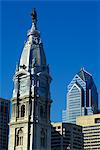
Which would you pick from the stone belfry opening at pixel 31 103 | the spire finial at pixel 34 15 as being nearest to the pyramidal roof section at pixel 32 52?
the stone belfry opening at pixel 31 103

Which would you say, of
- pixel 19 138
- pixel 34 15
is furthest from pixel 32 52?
pixel 19 138

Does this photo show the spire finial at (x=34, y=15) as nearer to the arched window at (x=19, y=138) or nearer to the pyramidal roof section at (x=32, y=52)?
the pyramidal roof section at (x=32, y=52)

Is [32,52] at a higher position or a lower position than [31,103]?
higher

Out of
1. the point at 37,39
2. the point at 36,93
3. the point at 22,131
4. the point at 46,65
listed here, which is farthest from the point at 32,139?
the point at 37,39

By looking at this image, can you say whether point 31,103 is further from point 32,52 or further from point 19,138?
point 32,52

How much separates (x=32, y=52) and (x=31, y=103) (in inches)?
450

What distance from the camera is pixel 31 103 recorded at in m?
90.6

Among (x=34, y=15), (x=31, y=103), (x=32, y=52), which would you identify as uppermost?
(x=34, y=15)

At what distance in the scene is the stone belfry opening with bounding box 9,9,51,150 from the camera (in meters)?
89.0

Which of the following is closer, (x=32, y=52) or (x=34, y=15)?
(x=32, y=52)

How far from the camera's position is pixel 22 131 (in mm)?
89875

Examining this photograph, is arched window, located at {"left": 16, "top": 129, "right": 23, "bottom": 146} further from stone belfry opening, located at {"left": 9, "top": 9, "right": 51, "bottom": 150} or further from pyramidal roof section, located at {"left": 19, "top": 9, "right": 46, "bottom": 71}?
pyramidal roof section, located at {"left": 19, "top": 9, "right": 46, "bottom": 71}

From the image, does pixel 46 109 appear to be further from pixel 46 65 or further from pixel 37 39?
pixel 37 39

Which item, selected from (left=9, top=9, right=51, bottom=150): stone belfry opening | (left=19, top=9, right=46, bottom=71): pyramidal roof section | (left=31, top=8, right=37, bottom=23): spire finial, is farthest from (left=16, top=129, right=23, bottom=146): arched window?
(left=31, top=8, right=37, bottom=23): spire finial
